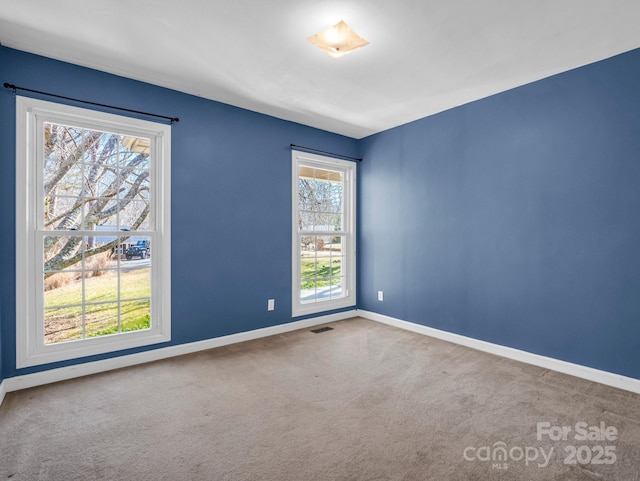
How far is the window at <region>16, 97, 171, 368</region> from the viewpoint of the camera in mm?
2617

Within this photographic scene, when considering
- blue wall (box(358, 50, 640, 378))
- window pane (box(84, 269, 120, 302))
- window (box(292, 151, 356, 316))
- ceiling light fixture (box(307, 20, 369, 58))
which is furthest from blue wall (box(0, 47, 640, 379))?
ceiling light fixture (box(307, 20, 369, 58))

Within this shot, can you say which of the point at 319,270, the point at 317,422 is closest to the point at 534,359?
the point at 317,422

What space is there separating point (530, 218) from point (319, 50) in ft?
7.93

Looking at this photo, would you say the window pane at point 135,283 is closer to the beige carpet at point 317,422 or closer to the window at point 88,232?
the window at point 88,232

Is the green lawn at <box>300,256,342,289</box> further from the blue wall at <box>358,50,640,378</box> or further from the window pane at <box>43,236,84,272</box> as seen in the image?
the window pane at <box>43,236,84,272</box>

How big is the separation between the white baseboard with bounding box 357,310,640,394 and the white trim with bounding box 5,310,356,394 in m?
1.34

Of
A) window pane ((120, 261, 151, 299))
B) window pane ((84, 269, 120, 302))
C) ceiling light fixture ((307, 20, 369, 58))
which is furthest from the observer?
window pane ((120, 261, 151, 299))

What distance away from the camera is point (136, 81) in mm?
3061

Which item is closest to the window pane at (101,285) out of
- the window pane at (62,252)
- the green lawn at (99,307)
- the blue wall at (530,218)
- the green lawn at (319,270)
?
the green lawn at (99,307)

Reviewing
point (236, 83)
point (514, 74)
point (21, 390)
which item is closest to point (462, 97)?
point (514, 74)

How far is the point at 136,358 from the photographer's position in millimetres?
3064

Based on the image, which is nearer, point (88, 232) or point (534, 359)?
point (88, 232)

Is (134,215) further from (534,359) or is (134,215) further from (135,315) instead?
(534,359)

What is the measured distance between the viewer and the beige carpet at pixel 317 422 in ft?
5.64
